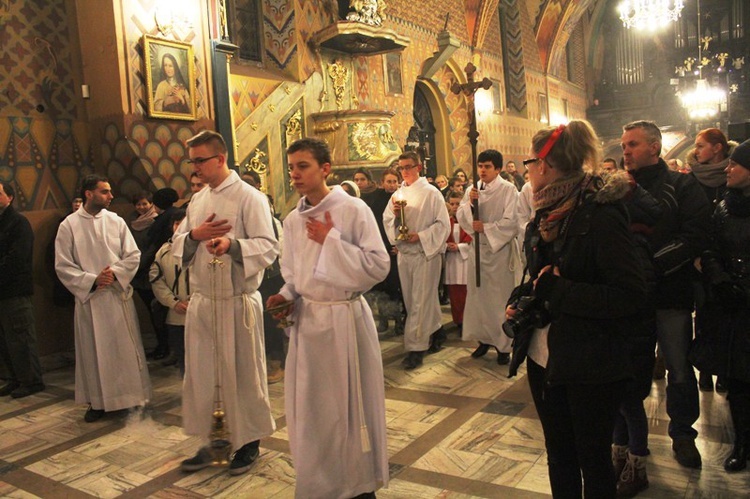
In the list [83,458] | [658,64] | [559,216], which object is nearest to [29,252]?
[83,458]

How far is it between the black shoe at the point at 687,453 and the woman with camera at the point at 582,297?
54.9 inches

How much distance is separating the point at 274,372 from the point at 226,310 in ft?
6.44

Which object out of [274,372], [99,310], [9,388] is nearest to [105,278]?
[99,310]

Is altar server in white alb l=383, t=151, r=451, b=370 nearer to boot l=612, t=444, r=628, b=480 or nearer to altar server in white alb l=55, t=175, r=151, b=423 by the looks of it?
altar server in white alb l=55, t=175, r=151, b=423

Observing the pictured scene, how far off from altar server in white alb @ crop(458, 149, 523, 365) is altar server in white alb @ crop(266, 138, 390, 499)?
2749mm

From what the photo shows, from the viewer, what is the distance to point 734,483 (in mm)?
3057

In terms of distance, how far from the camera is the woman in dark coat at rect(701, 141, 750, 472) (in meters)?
3.05

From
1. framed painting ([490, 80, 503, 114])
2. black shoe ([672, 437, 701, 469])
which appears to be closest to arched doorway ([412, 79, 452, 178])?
framed painting ([490, 80, 503, 114])

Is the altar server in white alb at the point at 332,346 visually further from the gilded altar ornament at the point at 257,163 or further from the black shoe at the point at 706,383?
the gilded altar ornament at the point at 257,163

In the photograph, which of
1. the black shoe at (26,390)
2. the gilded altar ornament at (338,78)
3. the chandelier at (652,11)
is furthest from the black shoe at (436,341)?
the chandelier at (652,11)

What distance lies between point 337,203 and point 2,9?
212 inches

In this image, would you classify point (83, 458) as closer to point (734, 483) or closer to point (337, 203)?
point (337, 203)

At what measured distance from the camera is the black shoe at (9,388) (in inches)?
220

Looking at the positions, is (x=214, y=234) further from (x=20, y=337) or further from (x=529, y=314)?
(x=20, y=337)
